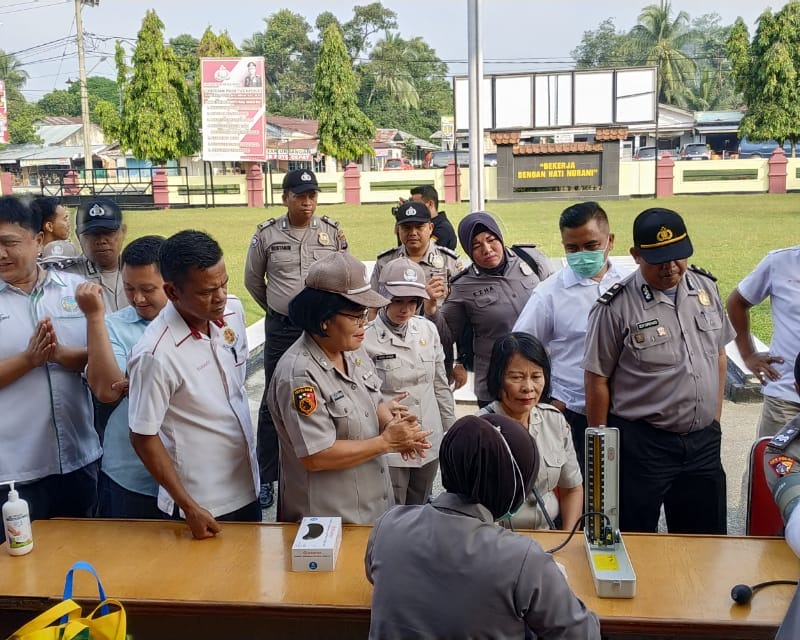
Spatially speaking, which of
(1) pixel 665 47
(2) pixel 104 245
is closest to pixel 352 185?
(2) pixel 104 245

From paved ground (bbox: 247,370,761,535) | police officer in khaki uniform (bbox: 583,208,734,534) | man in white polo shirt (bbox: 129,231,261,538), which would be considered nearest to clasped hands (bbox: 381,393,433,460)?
man in white polo shirt (bbox: 129,231,261,538)

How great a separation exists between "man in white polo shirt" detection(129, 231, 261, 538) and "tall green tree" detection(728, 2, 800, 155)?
33076 millimetres

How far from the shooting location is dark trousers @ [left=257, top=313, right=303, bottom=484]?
4.52 m

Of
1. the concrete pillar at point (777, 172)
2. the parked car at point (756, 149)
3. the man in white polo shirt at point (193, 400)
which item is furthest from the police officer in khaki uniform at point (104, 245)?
the parked car at point (756, 149)

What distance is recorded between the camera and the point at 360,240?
1711cm

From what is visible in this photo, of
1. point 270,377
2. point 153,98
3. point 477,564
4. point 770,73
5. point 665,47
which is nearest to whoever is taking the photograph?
point 477,564

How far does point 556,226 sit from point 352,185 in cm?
1171

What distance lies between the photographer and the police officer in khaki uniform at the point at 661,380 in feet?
9.57

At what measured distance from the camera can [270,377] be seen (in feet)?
16.3

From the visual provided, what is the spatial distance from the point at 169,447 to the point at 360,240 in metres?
14.8

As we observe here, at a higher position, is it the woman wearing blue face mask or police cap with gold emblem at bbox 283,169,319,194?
police cap with gold emblem at bbox 283,169,319,194

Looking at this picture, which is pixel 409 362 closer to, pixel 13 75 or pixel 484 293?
pixel 484 293

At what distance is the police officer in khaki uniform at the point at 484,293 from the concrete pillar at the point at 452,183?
2349 centimetres

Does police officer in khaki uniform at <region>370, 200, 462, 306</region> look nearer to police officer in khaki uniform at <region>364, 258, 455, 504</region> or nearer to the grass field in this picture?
police officer in khaki uniform at <region>364, 258, 455, 504</region>
